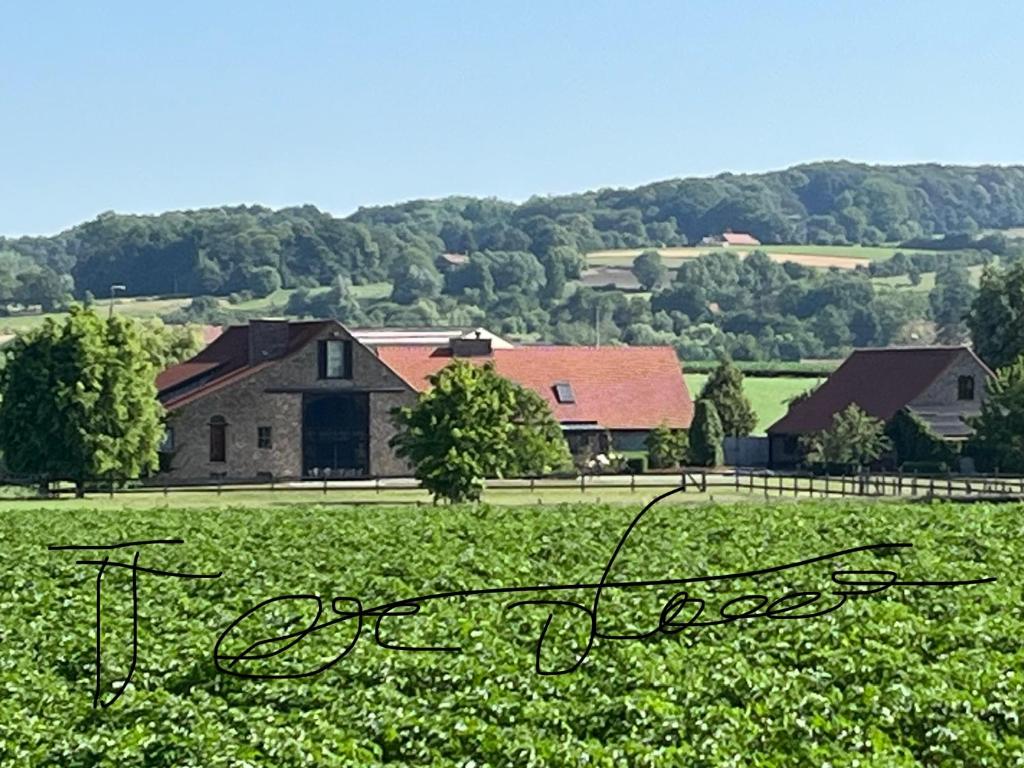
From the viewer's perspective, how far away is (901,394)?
3140 inches

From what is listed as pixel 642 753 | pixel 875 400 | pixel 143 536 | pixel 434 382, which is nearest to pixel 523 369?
pixel 875 400

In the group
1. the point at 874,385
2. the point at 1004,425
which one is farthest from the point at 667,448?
the point at 1004,425

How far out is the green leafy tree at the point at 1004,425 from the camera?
6788 cm

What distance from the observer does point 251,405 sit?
77875mm

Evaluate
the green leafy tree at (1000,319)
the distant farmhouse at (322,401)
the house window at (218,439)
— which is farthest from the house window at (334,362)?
the green leafy tree at (1000,319)

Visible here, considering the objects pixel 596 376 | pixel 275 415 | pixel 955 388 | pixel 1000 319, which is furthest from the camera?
pixel 1000 319

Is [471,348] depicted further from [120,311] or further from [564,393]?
[120,311]

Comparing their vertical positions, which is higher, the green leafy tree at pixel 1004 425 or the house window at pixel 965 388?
the house window at pixel 965 388

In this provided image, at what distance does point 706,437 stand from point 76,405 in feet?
77.3

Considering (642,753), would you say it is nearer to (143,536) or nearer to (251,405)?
(143,536)

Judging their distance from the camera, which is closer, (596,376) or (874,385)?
(874,385)

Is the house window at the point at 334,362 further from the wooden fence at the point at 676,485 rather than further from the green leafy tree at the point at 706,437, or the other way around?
the green leafy tree at the point at 706,437

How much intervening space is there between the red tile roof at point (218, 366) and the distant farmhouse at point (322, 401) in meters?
0.08

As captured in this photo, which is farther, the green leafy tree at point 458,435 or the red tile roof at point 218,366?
the red tile roof at point 218,366
